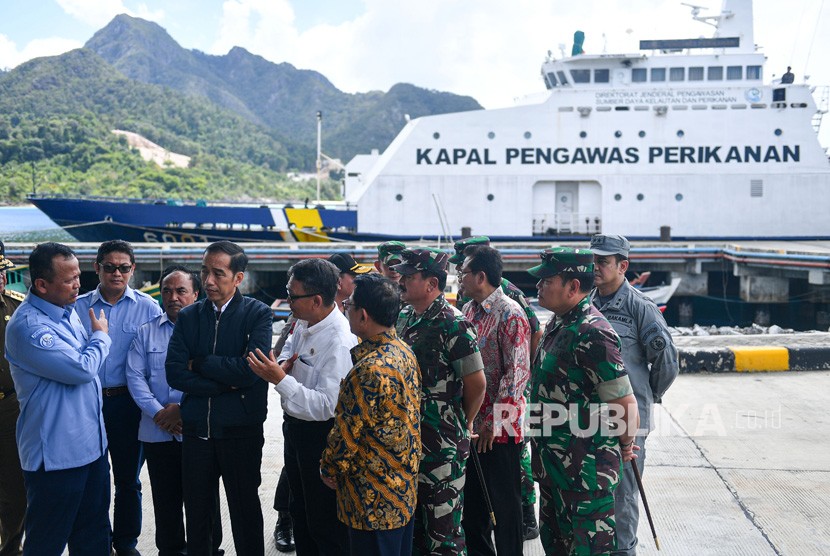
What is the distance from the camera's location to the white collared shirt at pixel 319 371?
2973mm

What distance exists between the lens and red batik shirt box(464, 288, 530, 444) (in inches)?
138

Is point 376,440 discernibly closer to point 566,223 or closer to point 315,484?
point 315,484

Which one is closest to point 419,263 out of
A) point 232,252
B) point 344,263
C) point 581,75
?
point 232,252

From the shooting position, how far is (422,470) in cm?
304

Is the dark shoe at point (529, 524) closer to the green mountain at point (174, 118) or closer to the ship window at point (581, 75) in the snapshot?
the ship window at point (581, 75)

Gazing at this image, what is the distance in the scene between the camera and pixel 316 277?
10.2ft

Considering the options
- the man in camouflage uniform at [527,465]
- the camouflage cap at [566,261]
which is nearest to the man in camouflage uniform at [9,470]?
the man in camouflage uniform at [527,465]

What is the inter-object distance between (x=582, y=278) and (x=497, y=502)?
48.7 inches

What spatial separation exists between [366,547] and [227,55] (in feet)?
552

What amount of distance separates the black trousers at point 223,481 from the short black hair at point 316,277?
0.76m

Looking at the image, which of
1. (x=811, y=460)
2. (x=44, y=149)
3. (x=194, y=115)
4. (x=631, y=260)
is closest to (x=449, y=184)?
(x=631, y=260)

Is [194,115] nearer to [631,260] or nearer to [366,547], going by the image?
[631,260]

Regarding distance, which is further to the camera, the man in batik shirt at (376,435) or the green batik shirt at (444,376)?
the green batik shirt at (444,376)

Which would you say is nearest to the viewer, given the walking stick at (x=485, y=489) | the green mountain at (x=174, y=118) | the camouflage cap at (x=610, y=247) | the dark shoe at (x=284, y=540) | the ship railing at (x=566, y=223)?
the walking stick at (x=485, y=489)
